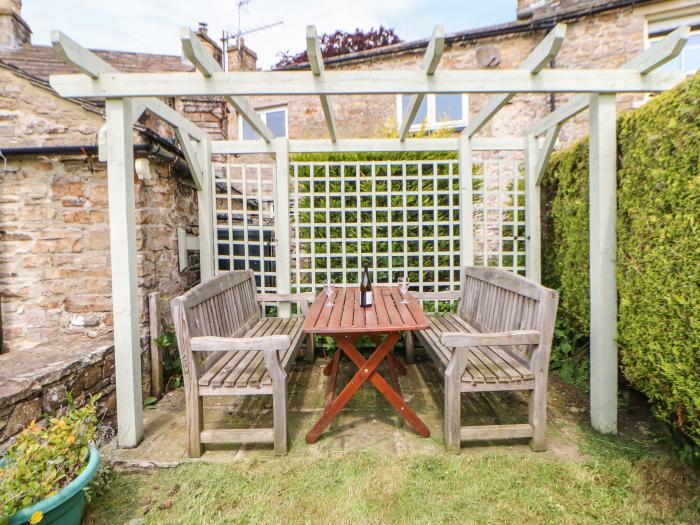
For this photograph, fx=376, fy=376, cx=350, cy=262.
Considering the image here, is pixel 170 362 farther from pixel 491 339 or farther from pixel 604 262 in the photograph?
pixel 604 262

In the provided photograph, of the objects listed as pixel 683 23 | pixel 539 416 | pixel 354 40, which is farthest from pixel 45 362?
pixel 354 40

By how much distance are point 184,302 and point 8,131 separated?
8.76 feet

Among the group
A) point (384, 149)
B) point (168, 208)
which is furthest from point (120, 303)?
point (384, 149)

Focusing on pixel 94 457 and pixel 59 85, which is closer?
pixel 94 457

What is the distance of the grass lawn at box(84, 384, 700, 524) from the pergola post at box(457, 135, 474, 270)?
2.06m

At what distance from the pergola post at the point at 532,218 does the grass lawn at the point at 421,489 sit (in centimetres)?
203

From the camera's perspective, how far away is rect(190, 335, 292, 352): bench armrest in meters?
2.25

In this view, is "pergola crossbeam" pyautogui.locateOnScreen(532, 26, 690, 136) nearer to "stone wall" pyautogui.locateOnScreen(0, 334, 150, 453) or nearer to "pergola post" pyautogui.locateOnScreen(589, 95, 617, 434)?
"pergola post" pyautogui.locateOnScreen(589, 95, 617, 434)

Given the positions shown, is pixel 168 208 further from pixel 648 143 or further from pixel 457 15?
pixel 457 15

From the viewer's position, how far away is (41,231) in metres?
3.21

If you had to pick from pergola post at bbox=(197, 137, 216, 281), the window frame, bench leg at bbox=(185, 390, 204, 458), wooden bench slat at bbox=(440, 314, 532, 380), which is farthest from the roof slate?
the window frame

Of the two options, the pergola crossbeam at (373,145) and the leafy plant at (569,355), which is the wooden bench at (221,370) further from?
the leafy plant at (569,355)

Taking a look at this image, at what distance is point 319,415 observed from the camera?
112 inches

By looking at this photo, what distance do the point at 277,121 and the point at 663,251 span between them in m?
8.82
